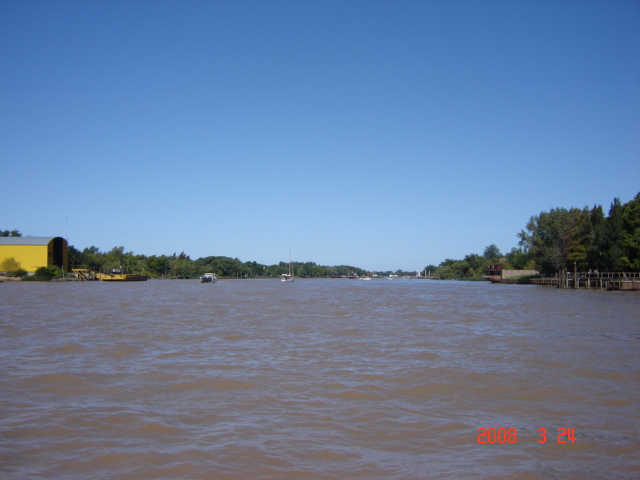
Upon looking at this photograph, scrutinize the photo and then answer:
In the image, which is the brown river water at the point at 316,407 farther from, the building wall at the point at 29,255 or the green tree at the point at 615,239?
the building wall at the point at 29,255

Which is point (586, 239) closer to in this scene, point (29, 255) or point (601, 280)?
point (601, 280)

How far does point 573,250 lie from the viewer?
63875 millimetres

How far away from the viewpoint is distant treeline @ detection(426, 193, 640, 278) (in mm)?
46812

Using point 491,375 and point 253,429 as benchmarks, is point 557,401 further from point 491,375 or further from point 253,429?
point 253,429

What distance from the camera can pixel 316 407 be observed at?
6391mm

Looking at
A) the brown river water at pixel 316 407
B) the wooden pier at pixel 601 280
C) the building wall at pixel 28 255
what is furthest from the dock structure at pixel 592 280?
the building wall at pixel 28 255

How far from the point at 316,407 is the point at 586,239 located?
2483 inches

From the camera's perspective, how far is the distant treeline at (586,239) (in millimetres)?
46812

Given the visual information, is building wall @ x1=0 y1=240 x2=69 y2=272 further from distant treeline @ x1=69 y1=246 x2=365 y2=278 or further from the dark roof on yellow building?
distant treeline @ x1=69 y1=246 x2=365 y2=278

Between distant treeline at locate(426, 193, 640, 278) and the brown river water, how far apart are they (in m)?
40.8

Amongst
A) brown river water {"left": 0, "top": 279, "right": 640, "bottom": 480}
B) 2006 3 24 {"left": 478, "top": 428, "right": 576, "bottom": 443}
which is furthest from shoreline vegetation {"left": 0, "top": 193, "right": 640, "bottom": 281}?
2006 3 24 {"left": 478, "top": 428, "right": 576, "bottom": 443}


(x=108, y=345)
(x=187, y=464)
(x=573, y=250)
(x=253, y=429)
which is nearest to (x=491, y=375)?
(x=253, y=429)

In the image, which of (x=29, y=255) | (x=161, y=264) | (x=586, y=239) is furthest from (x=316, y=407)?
(x=161, y=264)

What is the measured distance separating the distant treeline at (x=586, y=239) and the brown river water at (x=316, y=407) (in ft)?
134
